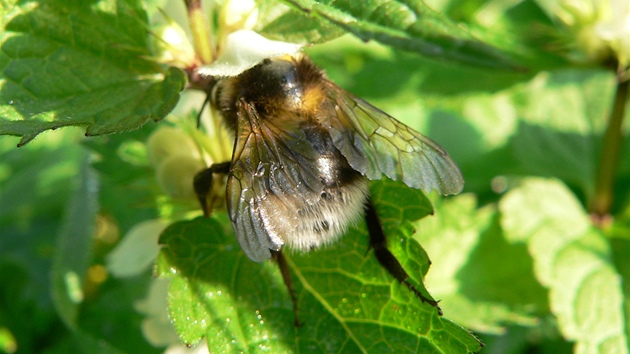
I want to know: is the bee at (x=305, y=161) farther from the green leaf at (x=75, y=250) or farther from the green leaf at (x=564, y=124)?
the green leaf at (x=564, y=124)

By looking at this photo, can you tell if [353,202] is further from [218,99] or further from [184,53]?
[184,53]

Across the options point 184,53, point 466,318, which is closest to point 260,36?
point 184,53

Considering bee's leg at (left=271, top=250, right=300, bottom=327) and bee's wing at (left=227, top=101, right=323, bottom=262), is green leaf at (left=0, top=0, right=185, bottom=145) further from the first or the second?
bee's leg at (left=271, top=250, right=300, bottom=327)

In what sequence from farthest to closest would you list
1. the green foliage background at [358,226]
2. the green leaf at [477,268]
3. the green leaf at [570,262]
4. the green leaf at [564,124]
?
the green leaf at [564,124] < the green leaf at [477,268] < the green leaf at [570,262] < the green foliage background at [358,226]

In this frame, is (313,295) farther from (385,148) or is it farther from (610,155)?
(610,155)

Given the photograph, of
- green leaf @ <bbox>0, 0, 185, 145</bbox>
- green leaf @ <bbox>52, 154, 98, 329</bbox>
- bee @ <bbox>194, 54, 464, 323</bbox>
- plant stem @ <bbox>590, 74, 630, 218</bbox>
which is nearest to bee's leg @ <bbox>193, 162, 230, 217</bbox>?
bee @ <bbox>194, 54, 464, 323</bbox>

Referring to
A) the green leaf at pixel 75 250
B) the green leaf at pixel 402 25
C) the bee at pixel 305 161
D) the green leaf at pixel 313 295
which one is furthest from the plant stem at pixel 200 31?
the green leaf at pixel 75 250
